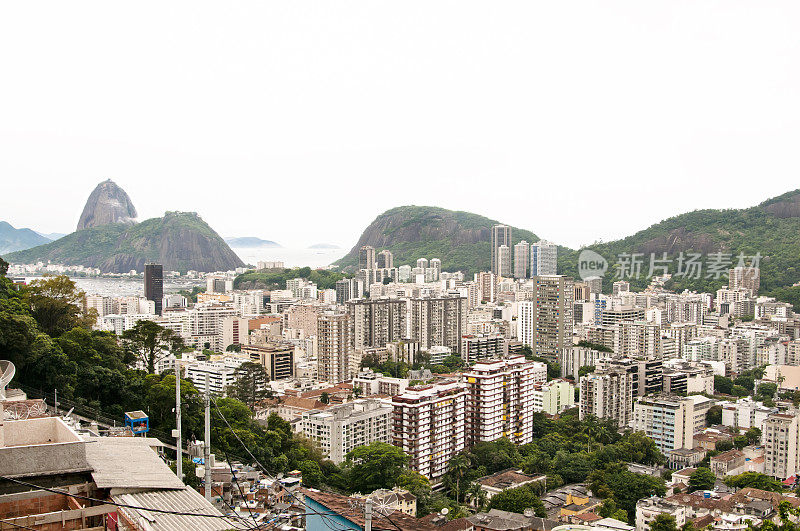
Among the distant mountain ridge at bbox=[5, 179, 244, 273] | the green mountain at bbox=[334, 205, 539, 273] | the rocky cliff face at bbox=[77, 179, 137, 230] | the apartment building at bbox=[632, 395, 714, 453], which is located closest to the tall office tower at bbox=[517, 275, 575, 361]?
the apartment building at bbox=[632, 395, 714, 453]

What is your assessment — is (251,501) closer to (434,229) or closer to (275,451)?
(275,451)

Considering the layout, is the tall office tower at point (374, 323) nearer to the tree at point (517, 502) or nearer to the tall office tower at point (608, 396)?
the tall office tower at point (608, 396)

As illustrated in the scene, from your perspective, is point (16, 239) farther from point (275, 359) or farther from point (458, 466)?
point (458, 466)

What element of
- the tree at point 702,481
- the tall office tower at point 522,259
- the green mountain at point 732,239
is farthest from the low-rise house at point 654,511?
the tall office tower at point 522,259

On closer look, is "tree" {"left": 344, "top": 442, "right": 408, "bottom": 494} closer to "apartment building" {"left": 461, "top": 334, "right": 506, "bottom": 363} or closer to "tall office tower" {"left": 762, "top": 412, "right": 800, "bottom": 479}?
"tall office tower" {"left": 762, "top": 412, "right": 800, "bottom": 479}

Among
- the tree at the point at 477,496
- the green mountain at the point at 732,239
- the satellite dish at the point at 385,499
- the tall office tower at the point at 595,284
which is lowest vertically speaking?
the tree at the point at 477,496

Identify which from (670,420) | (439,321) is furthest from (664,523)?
(439,321)
